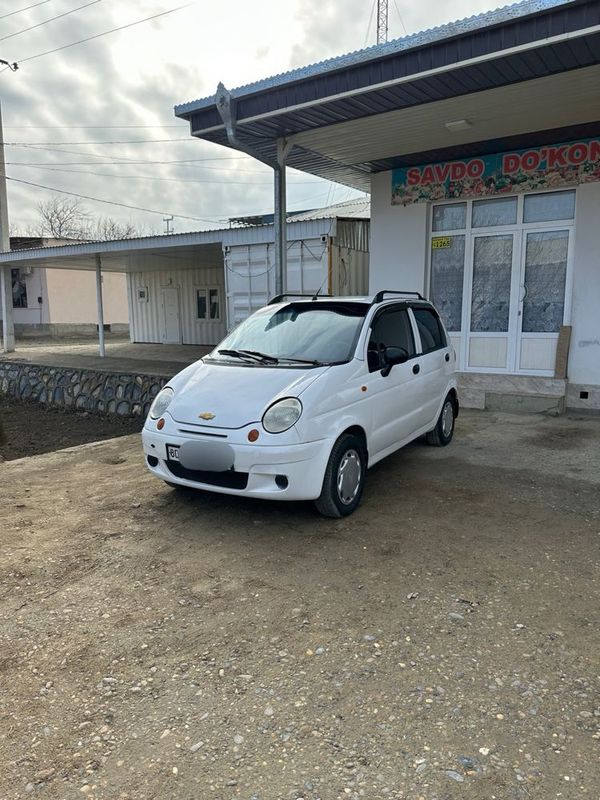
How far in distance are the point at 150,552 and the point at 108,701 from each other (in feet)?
4.84

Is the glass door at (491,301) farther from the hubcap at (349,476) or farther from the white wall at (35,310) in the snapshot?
the white wall at (35,310)

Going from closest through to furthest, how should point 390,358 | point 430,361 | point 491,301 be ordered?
point 390,358, point 430,361, point 491,301

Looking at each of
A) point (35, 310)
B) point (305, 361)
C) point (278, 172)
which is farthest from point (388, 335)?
point (35, 310)

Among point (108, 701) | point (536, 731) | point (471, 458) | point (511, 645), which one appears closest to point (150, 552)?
point (108, 701)

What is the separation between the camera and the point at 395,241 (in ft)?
32.3

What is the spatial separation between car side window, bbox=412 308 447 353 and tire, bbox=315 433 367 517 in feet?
6.20

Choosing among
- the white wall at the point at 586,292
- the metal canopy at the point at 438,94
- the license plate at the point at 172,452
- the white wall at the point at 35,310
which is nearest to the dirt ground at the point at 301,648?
the license plate at the point at 172,452

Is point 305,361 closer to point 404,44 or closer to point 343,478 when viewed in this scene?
point 343,478

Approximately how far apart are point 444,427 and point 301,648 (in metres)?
4.27

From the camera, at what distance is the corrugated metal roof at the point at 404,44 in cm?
507

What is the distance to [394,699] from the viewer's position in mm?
2521

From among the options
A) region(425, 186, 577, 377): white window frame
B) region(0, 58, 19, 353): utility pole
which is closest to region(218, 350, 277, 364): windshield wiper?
region(425, 186, 577, 377): white window frame

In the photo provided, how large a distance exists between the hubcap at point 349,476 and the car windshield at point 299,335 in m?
0.80

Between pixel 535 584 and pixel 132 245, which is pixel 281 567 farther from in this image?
pixel 132 245
